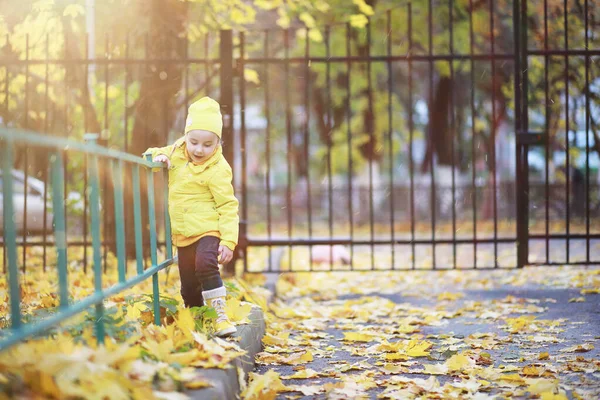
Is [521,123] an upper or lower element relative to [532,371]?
upper

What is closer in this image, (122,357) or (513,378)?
(122,357)

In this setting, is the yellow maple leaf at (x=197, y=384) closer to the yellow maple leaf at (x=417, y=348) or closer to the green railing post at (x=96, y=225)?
the green railing post at (x=96, y=225)

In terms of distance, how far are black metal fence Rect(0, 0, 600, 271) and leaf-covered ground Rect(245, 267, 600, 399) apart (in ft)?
1.57

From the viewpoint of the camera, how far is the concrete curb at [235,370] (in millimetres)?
2875

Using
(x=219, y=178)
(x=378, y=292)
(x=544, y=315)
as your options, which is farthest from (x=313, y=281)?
(x=219, y=178)

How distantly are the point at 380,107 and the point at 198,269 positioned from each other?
14878 mm

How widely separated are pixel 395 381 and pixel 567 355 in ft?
3.96

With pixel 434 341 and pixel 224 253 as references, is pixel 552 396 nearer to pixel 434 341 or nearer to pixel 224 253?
pixel 434 341

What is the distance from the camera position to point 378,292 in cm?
754

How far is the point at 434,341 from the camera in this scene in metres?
4.91

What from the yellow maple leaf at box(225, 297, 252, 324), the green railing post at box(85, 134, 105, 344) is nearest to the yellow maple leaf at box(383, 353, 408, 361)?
the yellow maple leaf at box(225, 297, 252, 324)

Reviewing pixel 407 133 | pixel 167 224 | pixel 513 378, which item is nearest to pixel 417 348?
pixel 513 378

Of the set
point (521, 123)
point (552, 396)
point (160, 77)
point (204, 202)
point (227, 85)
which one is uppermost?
point (160, 77)

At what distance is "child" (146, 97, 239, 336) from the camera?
4.06 metres
